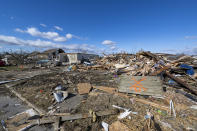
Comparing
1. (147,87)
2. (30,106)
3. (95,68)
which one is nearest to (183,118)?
(147,87)

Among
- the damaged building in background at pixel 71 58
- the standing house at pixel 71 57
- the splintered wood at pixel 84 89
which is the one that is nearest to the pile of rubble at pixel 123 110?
the splintered wood at pixel 84 89

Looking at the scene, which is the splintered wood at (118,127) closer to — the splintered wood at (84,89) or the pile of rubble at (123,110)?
the pile of rubble at (123,110)

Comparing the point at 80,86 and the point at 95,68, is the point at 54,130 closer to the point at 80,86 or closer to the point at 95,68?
the point at 80,86

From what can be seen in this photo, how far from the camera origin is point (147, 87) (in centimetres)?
395

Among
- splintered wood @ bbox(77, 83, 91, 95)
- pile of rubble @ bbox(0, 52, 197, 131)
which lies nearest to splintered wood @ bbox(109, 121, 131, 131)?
pile of rubble @ bbox(0, 52, 197, 131)

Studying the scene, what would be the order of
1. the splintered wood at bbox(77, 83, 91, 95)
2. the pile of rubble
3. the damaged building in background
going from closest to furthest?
the pile of rubble → the splintered wood at bbox(77, 83, 91, 95) → the damaged building in background

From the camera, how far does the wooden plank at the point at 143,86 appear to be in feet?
12.4

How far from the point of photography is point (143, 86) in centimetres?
403

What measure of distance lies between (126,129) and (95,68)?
10187 mm

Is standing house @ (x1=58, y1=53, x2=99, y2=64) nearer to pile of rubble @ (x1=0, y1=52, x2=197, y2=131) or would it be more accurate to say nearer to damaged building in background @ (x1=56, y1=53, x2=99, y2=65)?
damaged building in background @ (x1=56, y1=53, x2=99, y2=65)

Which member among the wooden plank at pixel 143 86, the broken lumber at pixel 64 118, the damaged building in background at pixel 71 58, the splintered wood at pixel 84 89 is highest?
the damaged building in background at pixel 71 58

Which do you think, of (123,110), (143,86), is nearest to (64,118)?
(123,110)

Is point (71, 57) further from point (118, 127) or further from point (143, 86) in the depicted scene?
point (118, 127)

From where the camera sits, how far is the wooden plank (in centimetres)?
377
